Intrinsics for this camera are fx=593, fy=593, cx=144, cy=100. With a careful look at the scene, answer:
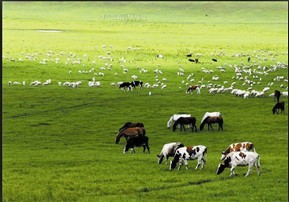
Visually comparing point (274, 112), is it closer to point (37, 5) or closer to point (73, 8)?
point (73, 8)

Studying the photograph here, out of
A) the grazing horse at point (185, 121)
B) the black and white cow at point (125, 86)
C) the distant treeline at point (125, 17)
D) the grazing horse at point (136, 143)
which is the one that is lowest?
the grazing horse at point (136, 143)

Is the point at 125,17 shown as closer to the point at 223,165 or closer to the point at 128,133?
the point at 128,133

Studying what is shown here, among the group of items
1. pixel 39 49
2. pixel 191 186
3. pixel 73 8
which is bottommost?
pixel 191 186

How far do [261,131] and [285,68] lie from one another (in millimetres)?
28831

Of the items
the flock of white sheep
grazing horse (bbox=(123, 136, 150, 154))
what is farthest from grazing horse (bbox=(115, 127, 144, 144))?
the flock of white sheep

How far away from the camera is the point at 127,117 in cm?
3041

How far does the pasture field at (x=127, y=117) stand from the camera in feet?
53.9

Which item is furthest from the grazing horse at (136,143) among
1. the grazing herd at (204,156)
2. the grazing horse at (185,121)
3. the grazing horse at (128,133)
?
the grazing horse at (185,121)

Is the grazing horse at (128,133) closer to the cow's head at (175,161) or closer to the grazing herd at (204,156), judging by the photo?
the grazing herd at (204,156)

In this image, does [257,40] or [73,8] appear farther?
[73,8]

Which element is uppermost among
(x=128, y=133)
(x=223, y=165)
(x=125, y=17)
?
(x=125, y=17)

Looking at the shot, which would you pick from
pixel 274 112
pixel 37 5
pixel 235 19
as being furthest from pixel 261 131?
pixel 37 5

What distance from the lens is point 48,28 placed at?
112m

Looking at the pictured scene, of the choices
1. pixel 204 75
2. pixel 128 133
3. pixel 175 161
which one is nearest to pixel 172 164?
pixel 175 161
